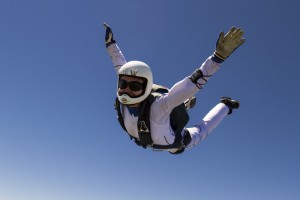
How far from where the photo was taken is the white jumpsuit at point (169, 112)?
738 cm

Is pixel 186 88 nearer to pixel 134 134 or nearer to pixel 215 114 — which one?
pixel 134 134

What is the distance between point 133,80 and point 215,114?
250cm

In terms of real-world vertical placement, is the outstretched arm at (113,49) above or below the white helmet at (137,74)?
above

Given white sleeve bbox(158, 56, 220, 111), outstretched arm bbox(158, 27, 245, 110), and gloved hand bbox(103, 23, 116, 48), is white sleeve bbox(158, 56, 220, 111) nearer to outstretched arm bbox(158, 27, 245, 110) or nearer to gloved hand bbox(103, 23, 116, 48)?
outstretched arm bbox(158, 27, 245, 110)

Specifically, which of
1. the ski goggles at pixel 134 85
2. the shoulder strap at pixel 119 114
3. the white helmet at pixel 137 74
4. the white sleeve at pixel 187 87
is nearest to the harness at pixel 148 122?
the shoulder strap at pixel 119 114

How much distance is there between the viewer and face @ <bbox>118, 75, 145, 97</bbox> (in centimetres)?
780

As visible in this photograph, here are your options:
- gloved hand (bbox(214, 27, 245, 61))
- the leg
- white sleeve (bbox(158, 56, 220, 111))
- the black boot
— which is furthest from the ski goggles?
the black boot

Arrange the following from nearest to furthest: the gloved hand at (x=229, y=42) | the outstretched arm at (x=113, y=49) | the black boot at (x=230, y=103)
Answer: the gloved hand at (x=229, y=42) < the outstretched arm at (x=113, y=49) < the black boot at (x=230, y=103)

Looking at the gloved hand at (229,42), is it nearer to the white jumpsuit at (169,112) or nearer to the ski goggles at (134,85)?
the white jumpsuit at (169,112)

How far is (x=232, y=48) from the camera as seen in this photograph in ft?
23.7

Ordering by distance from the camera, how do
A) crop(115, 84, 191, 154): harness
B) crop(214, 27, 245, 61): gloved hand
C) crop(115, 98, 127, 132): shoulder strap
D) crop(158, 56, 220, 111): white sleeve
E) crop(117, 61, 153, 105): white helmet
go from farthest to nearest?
1. crop(115, 98, 127, 132): shoulder strap
2. crop(115, 84, 191, 154): harness
3. crop(117, 61, 153, 105): white helmet
4. crop(158, 56, 220, 111): white sleeve
5. crop(214, 27, 245, 61): gloved hand

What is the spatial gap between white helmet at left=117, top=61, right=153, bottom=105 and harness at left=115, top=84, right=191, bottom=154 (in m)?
0.18

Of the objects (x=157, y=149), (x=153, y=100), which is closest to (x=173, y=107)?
(x=153, y=100)

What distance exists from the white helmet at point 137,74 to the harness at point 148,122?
184mm
